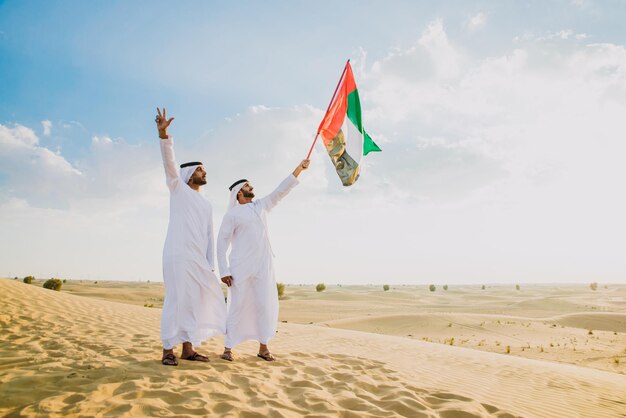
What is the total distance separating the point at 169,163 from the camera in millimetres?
4805

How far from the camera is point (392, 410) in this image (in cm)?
364

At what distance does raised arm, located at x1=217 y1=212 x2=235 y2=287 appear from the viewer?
5.38m

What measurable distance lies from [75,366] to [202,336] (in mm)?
1364

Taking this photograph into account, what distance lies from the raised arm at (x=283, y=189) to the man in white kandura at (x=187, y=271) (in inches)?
42.4

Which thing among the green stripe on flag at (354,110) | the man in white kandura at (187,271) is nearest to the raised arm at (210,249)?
the man in white kandura at (187,271)

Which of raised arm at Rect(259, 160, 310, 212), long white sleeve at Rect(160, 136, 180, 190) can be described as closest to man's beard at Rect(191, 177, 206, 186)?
long white sleeve at Rect(160, 136, 180, 190)

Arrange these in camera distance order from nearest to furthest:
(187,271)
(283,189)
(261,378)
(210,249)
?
1. (261,378)
2. (187,271)
3. (210,249)
4. (283,189)

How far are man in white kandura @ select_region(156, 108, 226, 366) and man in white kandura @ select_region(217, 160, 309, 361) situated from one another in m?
0.30

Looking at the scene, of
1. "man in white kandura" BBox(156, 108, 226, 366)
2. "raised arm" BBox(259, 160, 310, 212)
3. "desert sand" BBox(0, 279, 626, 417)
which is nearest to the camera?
"desert sand" BBox(0, 279, 626, 417)

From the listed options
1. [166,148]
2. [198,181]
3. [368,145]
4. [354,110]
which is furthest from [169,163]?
[368,145]

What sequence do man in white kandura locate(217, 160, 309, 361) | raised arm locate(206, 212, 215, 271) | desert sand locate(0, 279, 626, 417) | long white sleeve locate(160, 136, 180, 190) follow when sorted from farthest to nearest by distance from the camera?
1. man in white kandura locate(217, 160, 309, 361)
2. raised arm locate(206, 212, 215, 271)
3. long white sleeve locate(160, 136, 180, 190)
4. desert sand locate(0, 279, 626, 417)

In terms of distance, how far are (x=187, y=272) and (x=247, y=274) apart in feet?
Result: 3.08

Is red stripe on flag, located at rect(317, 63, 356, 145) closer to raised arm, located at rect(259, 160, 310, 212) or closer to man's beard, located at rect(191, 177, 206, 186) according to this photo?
raised arm, located at rect(259, 160, 310, 212)

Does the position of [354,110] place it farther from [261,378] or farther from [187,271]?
[261,378]
